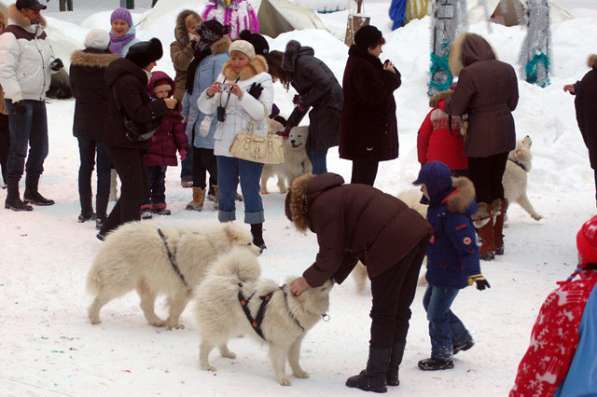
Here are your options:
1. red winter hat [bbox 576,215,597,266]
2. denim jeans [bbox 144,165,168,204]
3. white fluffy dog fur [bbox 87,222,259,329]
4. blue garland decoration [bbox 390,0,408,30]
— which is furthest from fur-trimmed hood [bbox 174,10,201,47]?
blue garland decoration [bbox 390,0,408,30]

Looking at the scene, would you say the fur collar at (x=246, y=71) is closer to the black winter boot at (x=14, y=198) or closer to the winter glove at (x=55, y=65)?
the winter glove at (x=55, y=65)

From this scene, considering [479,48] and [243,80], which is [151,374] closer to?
[243,80]

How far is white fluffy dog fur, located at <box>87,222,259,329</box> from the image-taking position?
641 centimetres

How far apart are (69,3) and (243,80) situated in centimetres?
1880

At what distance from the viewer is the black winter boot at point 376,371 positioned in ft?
18.0

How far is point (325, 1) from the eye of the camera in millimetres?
22703

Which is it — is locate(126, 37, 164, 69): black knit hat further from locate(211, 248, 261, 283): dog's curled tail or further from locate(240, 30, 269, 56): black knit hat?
locate(211, 248, 261, 283): dog's curled tail

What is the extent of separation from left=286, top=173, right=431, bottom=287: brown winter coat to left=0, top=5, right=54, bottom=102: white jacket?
4.72 meters

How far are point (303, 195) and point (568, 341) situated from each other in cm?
236

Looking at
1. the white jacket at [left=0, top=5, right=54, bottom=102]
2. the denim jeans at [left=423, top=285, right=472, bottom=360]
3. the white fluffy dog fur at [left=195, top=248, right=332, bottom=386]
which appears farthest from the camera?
the white jacket at [left=0, top=5, right=54, bottom=102]

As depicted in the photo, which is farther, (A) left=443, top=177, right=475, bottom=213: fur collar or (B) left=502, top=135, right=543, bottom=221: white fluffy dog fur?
Answer: (B) left=502, top=135, right=543, bottom=221: white fluffy dog fur

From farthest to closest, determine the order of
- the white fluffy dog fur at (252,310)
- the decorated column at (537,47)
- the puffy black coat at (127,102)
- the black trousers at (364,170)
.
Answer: the decorated column at (537,47)
the black trousers at (364,170)
the puffy black coat at (127,102)
the white fluffy dog fur at (252,310)

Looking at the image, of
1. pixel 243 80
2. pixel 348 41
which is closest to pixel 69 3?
pixel 348 41

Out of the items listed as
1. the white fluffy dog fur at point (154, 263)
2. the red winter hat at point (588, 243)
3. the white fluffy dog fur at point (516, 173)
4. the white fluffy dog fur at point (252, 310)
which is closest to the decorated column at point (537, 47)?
the white fluffy dog fur at point (516, 173)
